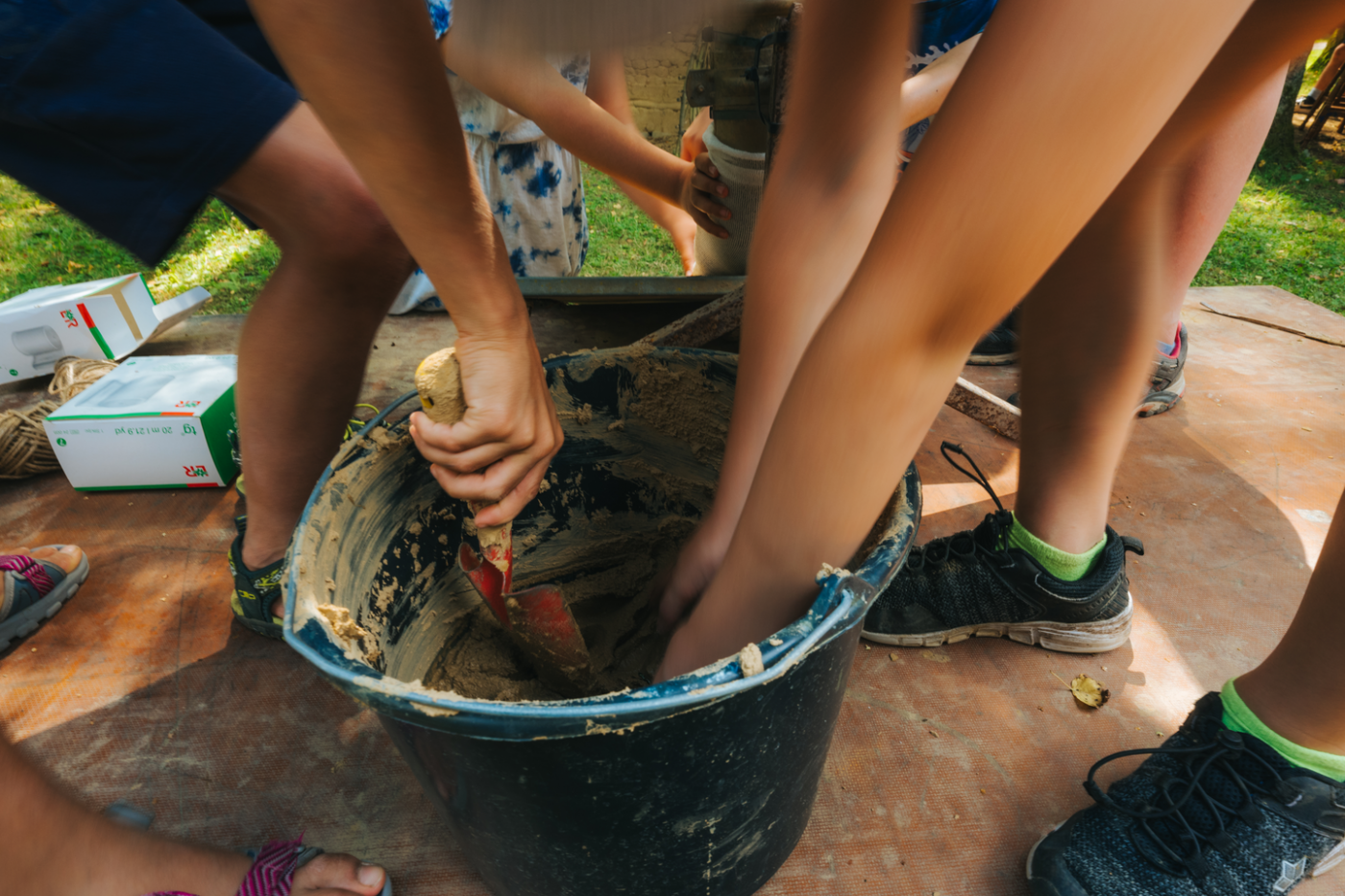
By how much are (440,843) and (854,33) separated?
115 centimetres

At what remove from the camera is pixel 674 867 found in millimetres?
725

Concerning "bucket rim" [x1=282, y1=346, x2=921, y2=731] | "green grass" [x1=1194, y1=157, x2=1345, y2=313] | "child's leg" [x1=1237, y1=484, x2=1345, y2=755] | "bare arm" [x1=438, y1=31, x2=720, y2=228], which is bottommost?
"green grass" [x1=1194, y1=157, x2=1345, y2=313]

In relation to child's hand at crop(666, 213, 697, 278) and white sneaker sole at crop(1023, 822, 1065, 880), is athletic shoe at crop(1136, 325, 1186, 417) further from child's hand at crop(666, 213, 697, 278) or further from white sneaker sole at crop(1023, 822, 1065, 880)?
child's hand at crop(666, 213, 697, 278)

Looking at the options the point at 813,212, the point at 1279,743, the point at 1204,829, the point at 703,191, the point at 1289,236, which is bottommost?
the point at 1289,236

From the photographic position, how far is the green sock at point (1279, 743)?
0.77 m

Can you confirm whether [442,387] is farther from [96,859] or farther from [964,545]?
[964,545]

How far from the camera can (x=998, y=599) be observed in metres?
1.12

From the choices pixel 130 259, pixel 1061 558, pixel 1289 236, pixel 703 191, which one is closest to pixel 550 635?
pixel 1061 558

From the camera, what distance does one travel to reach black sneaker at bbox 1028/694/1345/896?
78 cm

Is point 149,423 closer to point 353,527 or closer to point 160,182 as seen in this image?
point 160,182

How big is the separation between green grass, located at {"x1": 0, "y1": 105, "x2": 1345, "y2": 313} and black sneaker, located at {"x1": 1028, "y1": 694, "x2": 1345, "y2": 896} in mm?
2174

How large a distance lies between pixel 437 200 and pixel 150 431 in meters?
1.22

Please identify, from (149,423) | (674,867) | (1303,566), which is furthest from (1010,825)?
(149,423)

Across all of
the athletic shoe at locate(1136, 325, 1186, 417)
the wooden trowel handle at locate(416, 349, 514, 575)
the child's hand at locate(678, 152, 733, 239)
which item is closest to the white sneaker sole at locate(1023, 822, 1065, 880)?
the wooden trowel handle at locate(416, 349, 514, 575)
